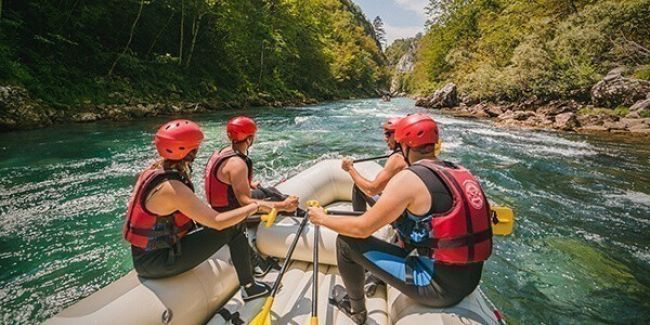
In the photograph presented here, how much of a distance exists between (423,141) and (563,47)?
21.9m

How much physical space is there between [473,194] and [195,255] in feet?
6.55

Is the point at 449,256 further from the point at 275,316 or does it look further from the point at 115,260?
the point at 115,260

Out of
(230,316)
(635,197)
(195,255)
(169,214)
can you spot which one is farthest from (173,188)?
(635,197)

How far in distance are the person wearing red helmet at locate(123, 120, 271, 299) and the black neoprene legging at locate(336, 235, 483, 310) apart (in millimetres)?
878

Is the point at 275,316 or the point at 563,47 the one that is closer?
the point at 275,316

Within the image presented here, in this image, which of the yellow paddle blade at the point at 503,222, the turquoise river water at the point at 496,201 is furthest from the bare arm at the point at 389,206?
the turquoise river water at the point at 496,201

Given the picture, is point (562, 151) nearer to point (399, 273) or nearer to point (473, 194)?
point (473, 194)

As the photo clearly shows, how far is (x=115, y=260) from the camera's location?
4.18m

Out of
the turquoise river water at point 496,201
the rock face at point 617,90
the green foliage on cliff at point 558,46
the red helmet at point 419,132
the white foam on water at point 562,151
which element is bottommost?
the turquoise river water at point 496,201

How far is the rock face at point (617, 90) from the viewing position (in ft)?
47.9

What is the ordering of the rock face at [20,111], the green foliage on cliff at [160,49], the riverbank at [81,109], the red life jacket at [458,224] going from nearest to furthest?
the red life jacket at [458,224], the rock face at [20,111], the riverbank at [81,109], the green foliage on cliff at [160,49]

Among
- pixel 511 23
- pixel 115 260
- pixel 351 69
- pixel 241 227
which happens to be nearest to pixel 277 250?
pixel 241 227

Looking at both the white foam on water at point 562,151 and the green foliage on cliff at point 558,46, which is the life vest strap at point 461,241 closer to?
the white foam on water at point 562,151

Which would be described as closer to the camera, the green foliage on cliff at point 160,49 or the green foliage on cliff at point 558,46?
the green foliage on cliff at point 160,49
